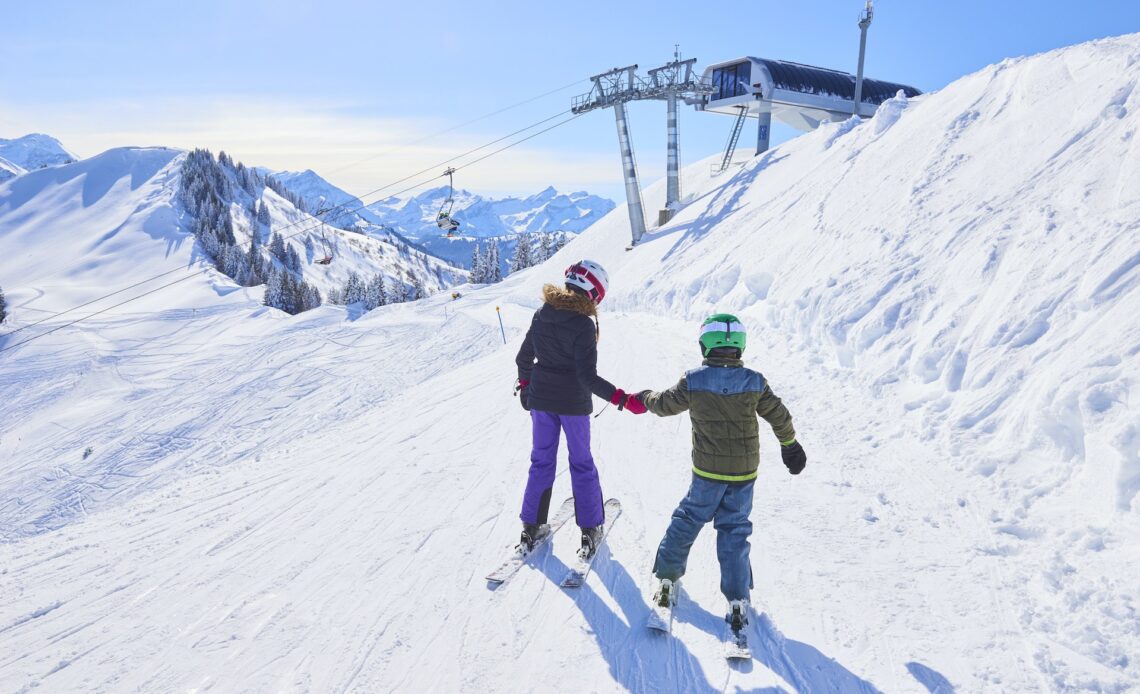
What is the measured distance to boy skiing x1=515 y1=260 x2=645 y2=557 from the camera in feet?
14.6

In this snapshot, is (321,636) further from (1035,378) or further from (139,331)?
(139,331)

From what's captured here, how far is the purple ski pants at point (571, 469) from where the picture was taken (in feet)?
15.4

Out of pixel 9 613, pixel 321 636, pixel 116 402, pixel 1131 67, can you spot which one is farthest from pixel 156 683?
pixel 116 402

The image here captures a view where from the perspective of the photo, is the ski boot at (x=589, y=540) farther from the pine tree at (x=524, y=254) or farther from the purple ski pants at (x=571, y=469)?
the pine tree at (x=524, y=254)

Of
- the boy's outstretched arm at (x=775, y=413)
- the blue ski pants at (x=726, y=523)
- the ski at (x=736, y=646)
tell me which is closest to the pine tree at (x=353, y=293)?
the blue ski pants at (x=726, y=523)

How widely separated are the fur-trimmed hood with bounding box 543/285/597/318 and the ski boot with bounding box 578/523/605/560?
5.77 ft

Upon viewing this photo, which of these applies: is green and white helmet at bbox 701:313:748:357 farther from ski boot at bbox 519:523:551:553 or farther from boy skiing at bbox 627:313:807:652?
ski boot at bbox 519:523:551:553

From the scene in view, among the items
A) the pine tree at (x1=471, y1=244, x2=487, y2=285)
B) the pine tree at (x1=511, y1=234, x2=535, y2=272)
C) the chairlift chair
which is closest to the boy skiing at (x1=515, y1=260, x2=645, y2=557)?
the chairlift chair

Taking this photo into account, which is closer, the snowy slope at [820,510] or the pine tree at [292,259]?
the snowy slope at [820,510]

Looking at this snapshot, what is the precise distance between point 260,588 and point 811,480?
5.12m

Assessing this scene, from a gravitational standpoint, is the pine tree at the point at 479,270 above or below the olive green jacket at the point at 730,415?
below

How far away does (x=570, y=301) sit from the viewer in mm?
4461

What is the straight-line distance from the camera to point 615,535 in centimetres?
515

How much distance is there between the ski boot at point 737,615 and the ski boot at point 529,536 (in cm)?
171
